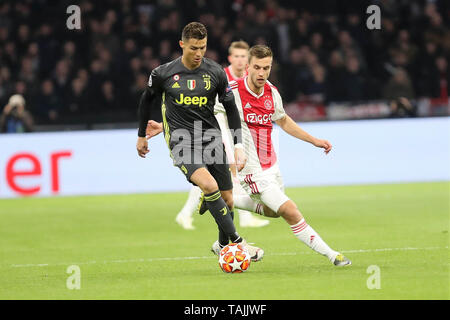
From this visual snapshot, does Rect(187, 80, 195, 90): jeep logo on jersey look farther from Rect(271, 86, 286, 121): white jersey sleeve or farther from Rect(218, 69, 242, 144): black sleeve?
Rect(271, 86, 286, 121): white jersey sleeve

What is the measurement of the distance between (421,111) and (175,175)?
4.62 metres

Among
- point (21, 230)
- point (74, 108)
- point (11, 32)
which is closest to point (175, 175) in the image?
point (74, 108)

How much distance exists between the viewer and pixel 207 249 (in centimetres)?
877

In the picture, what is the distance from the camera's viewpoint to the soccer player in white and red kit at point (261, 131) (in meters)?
7.50

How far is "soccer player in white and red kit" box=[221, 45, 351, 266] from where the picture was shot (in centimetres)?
750

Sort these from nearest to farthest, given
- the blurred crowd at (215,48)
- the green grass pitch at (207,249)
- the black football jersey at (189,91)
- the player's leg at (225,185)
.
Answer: the green grass pitch at (207,249) < the black football jersey at (189,91) < the player's leg at (225,185) < the blurred crowd at (215,48)

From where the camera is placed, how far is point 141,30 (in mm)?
17391

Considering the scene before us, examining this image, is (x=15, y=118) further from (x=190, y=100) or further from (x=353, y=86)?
(x=190, y=100)

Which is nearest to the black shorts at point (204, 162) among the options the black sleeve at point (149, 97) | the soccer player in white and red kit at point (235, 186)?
the black sleeve at point (149, 97)

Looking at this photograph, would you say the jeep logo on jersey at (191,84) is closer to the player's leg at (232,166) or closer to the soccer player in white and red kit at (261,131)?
the soccer player in white and red kit at (261,131)

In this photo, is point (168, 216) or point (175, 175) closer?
point (168, 216)

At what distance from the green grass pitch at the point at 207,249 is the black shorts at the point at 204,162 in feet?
2.46

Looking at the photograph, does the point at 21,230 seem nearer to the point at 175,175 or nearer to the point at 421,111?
the point at 175,175

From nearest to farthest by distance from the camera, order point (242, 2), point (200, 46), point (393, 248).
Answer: point (200, 46)
point (393, 248)
point (242, 2)
